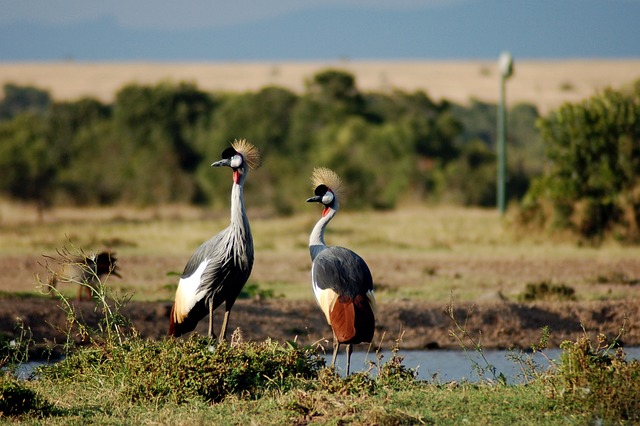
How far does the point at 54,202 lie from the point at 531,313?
2216 centimetres

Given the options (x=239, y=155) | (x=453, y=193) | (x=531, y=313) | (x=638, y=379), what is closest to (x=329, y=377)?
(x=638, y=379)

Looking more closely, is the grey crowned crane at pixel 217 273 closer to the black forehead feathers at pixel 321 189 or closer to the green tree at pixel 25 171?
the black forehead feathers at pixel 321 189

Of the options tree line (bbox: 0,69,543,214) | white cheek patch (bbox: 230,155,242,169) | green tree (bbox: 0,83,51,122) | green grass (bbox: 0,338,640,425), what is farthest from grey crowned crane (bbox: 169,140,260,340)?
green tree (bbox: 0,83,51,122)

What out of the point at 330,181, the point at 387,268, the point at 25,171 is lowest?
the point at 387,268

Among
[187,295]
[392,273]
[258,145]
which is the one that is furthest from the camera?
[258,145]

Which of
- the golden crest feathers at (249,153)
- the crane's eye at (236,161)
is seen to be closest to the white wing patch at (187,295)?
the crane's eye at (236,161)

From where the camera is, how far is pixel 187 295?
8.85 metres

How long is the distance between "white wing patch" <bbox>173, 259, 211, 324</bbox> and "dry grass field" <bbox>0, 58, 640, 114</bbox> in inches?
2599

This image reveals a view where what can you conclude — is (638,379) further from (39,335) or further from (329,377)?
(39,335)

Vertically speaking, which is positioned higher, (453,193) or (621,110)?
(621,110)

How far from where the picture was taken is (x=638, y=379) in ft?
22.0

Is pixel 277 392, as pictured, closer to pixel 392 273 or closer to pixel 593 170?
pixel 392 273

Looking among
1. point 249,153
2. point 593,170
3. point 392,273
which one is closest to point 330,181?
point 249,153

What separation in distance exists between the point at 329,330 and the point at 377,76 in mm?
83418
